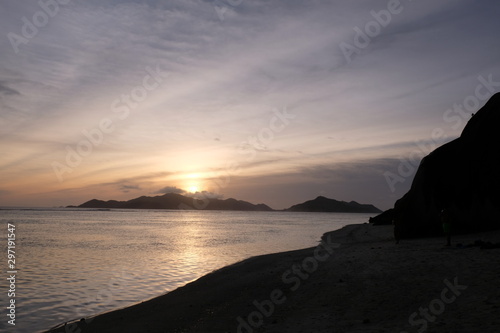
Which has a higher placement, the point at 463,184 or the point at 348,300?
the point at 463,184

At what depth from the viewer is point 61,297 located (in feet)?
57.9

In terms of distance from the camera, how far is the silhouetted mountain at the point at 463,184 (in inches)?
962

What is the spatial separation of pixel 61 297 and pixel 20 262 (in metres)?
13.3

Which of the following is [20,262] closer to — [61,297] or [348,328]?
[61,297]

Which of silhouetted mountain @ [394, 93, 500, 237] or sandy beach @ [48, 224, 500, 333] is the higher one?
silhouetted mountain @ [394, 93, 500, 237]

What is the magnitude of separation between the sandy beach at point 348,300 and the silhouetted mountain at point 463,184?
7.85 m

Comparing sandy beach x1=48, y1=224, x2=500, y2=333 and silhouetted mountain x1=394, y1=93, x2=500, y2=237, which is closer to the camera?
sandy beach x1=48, y1=224, x2=500, y2=333

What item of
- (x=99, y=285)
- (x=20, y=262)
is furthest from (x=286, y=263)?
(x=20, y=262)

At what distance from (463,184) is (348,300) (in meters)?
17.4

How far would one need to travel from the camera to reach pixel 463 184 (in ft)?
83.5

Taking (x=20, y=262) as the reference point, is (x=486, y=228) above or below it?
above

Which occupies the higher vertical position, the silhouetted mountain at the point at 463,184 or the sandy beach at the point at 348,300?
the silhouetted mountain at the point at 463,184

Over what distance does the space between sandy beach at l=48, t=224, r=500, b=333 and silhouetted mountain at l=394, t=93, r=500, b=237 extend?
25.8ft

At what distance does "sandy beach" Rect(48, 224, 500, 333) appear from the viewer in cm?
1019
